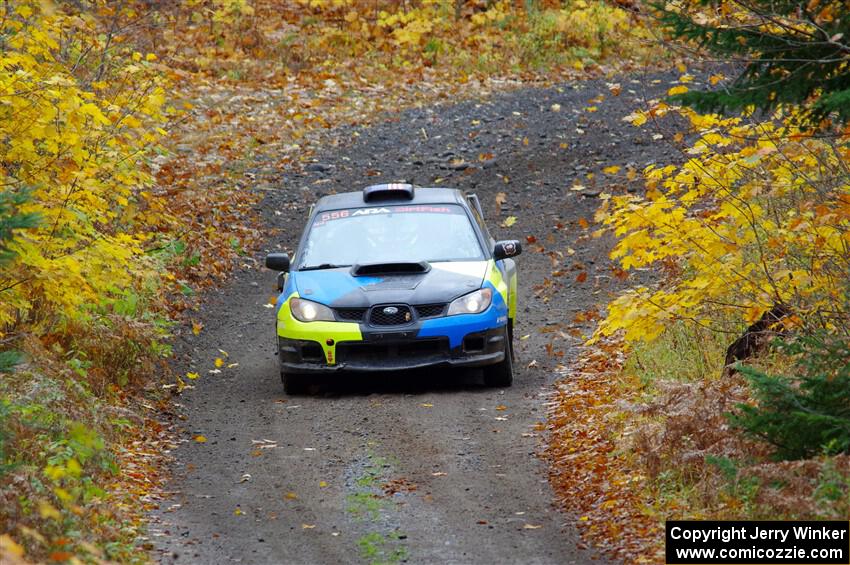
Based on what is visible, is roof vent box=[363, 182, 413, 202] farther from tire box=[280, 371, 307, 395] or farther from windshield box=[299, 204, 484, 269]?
tire box=[280, 371, 307, 395]

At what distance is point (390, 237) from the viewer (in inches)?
453

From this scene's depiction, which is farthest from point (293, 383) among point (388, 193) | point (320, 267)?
point (388, 193)

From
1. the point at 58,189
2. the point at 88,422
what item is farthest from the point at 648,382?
the point at 58,189

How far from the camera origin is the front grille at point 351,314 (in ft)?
34.1

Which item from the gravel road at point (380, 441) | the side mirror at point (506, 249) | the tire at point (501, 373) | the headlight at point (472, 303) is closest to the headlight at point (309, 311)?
the gravel road at point (380, 441)

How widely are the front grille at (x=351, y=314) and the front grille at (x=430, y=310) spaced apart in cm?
51

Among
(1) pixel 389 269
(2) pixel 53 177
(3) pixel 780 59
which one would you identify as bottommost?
(1) pixel 389 269

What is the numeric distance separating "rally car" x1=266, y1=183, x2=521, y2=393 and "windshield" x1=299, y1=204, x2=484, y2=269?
1 centimetres

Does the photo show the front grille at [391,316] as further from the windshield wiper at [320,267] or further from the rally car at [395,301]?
the windshield wiper at [320,267]

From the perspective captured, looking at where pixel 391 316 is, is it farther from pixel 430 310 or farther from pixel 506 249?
pixel 506 249

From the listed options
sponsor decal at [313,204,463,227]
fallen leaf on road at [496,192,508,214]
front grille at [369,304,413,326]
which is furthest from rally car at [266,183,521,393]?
fallen leaf on road at [496,192,508,214]

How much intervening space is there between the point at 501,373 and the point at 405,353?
1.00 m

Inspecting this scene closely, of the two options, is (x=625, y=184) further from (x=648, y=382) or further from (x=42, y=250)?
(x=42, y=250)

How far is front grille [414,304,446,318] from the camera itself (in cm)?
1039
